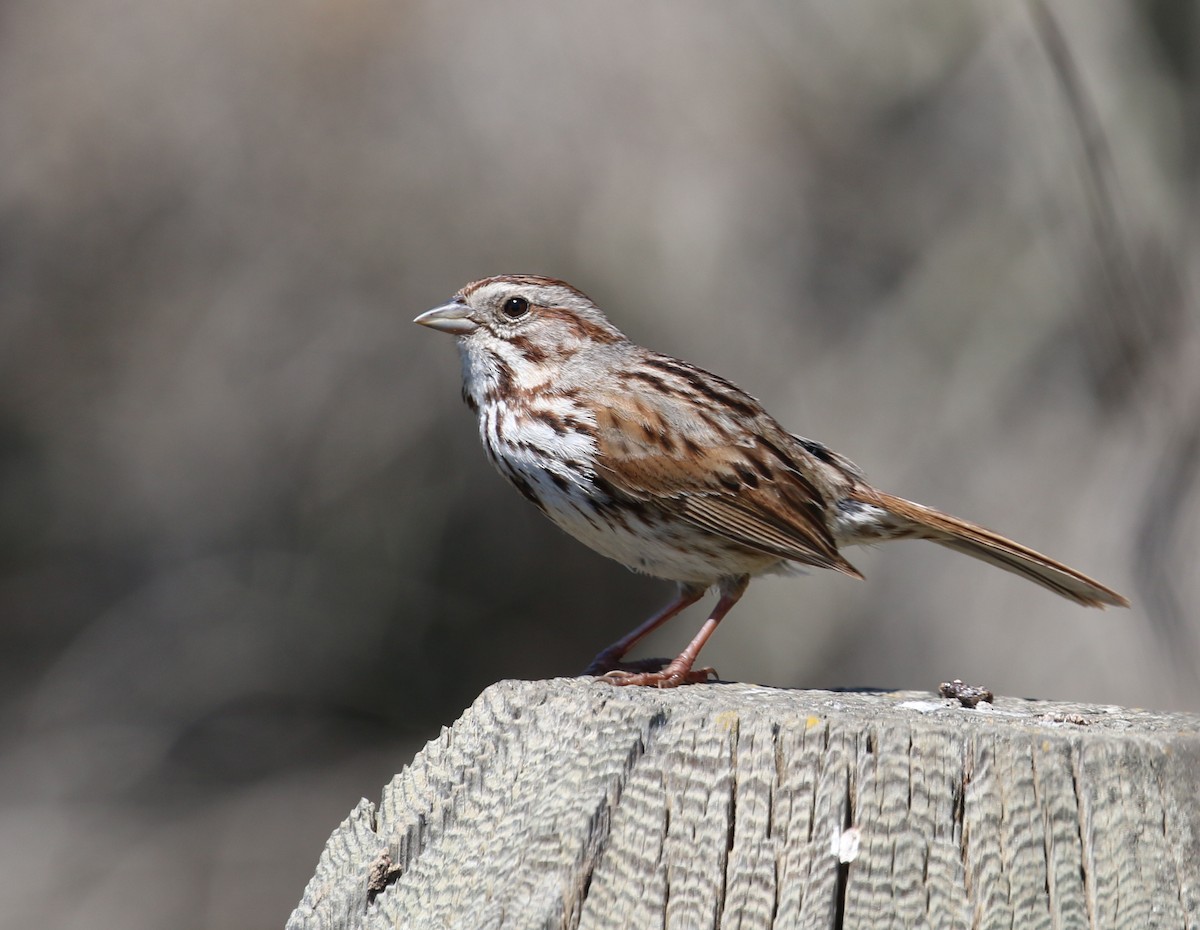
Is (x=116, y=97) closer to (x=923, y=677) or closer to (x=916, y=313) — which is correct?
(x=916, y=313)

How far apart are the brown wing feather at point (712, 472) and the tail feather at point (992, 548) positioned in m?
0.22

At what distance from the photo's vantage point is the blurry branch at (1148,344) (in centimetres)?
299

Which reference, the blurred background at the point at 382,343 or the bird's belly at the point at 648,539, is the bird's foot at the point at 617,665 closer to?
the bird's belly at the point at 648,539

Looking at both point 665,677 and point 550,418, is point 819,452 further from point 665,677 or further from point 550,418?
point 665,677

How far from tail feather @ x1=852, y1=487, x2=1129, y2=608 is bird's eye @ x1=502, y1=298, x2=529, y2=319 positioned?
108cm

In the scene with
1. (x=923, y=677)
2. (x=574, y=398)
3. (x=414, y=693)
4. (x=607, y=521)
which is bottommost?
(x=923, y=677)

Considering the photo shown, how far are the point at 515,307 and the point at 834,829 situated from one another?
95.5 inches

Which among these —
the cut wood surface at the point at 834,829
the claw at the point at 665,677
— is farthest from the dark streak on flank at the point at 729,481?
the cut wood surface at the point at 834,829

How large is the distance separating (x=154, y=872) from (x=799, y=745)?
5500 mm

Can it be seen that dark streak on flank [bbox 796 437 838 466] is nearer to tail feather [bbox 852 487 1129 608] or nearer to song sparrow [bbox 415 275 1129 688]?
song sparrow [bbox 415 275 1129 688]

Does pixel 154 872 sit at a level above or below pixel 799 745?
below

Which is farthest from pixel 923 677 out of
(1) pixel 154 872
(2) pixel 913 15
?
(1) pixel 154 872

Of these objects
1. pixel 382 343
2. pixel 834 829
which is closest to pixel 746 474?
pixel 834 829

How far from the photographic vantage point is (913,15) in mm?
7422
